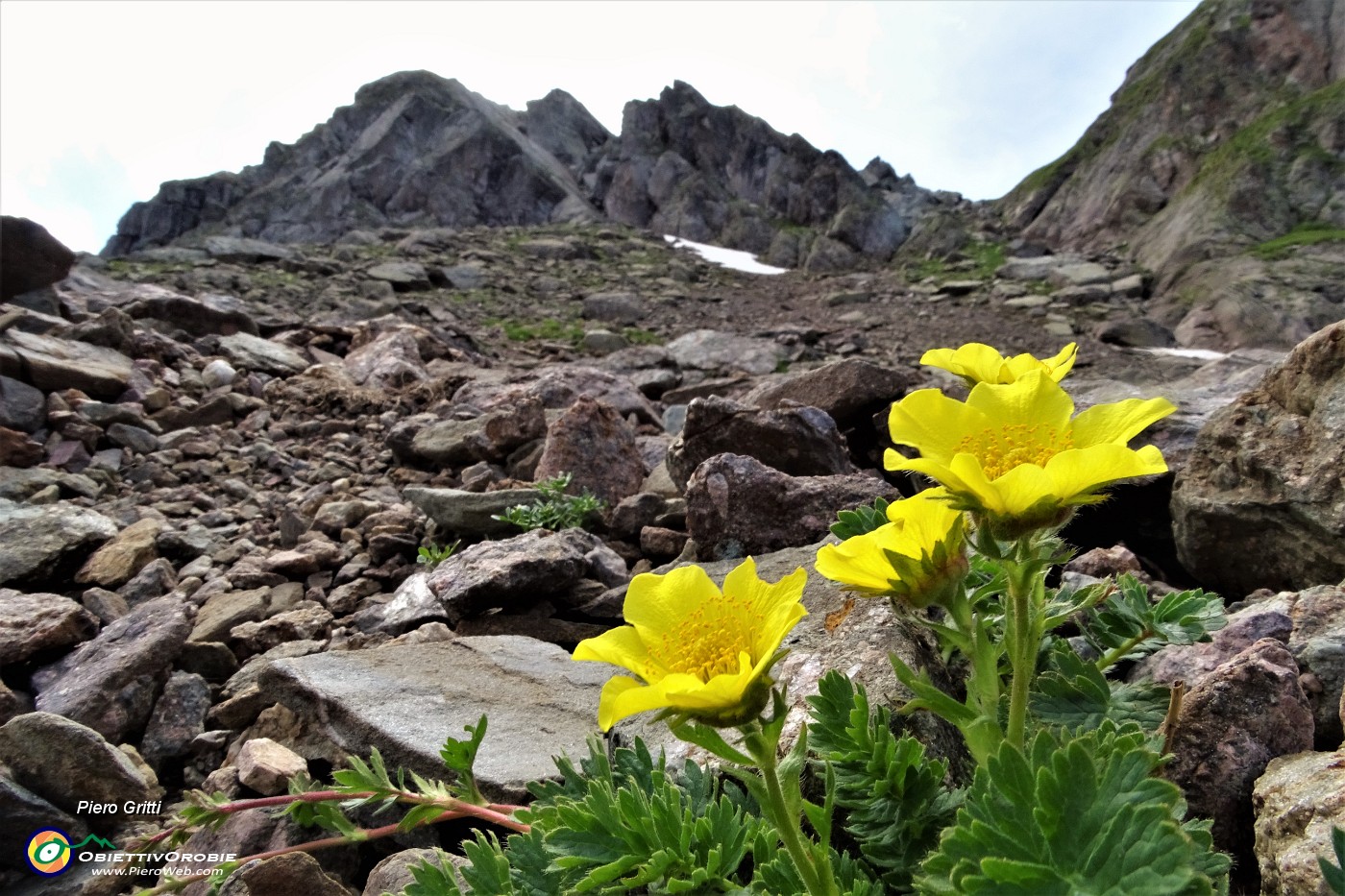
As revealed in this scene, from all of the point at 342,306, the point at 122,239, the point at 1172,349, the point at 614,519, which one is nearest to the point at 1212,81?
the point at 1172,349

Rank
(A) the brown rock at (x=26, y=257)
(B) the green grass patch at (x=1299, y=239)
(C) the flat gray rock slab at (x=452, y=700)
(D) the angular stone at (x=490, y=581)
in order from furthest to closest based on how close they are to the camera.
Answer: (B) the green grass patch at (x=1299, y=239) → (A) the brown rock at (x=26, y=257) → (D) the angular stone at (x=490, y=581) → (C) the flat gray rock slab at (x=452, y=700)

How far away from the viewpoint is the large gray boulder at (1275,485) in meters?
3.11

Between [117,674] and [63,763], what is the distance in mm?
624

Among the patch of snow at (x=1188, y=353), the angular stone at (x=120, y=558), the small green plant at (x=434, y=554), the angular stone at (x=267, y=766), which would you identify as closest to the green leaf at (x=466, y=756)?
the angular stone at (x=267, y=766)

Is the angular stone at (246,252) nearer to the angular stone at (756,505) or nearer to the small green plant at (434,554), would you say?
the small green plant at (434,554)

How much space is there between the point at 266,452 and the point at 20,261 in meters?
5.87

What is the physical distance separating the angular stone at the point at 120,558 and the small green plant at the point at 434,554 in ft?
5.65

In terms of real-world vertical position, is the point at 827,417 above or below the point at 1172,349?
below

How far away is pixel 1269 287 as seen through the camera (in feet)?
75.2

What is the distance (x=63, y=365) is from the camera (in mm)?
7543

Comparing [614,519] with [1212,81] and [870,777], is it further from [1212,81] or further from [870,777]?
[1212,81]

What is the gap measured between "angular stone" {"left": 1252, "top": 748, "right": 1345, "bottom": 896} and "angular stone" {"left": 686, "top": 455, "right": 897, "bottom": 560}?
2.33 m

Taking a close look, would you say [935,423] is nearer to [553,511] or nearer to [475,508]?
[553,511]

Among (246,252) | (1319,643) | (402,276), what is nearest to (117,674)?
(1319,643)
